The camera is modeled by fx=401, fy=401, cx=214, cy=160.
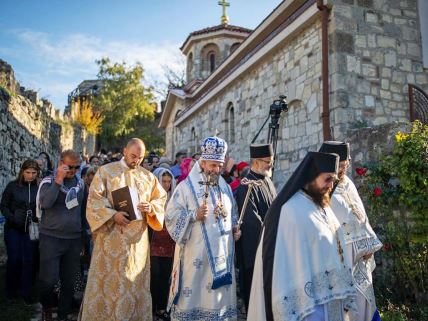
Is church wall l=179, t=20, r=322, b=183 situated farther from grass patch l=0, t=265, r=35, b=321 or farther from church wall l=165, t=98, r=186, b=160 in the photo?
church wall l=165, t=98, r=186, b=160

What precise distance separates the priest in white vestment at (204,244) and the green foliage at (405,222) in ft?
7.58

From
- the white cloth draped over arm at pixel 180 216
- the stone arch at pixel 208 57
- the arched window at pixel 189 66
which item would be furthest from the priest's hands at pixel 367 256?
the arched window at pixel 189 66

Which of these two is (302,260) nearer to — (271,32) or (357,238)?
(357,238)

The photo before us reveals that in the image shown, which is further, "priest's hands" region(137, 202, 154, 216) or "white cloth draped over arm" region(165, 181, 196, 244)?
"priest's hands" region(137, 202, 154, 216)

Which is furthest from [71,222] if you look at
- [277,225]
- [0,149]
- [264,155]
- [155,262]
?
[0,149]

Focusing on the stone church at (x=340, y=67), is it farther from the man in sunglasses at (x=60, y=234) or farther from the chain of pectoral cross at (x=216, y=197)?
the man in sunglasses at (x=60, y=234)

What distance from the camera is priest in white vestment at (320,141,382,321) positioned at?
3.68m

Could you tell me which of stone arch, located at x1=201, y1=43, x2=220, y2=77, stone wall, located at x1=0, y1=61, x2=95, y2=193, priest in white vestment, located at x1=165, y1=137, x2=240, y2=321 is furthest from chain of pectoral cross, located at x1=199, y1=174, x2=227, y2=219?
stone arch, located at x1=201, y1=43, x2=220, y2=77

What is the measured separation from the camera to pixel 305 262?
267 cm

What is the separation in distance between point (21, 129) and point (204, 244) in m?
8.05

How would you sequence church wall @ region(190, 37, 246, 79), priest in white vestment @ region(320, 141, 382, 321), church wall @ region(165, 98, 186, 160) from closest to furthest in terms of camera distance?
priest in white vestment @ region(320, 141, 382, 321)
church wall @ region(190, 37, 246, 79)
church wall @ region(165, 98, 186, 160)

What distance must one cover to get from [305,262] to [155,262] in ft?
10.1

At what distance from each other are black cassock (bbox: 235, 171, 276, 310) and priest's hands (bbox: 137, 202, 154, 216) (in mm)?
1065

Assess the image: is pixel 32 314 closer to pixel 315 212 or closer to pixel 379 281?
pixel 315 212
